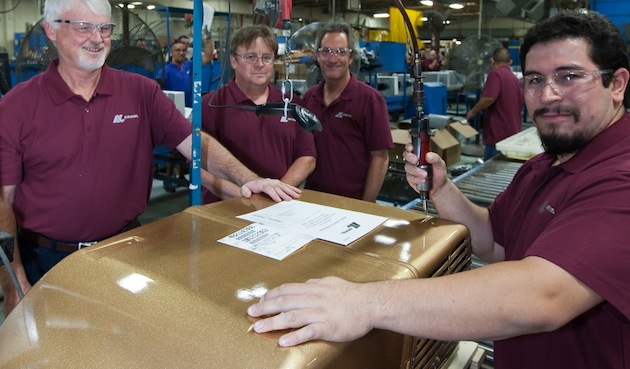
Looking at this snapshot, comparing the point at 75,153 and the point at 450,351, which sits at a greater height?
the point at 75,153

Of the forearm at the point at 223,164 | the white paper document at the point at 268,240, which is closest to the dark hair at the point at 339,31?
the forearm at the point at 223,164

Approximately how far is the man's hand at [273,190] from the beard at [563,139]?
0.63 metres

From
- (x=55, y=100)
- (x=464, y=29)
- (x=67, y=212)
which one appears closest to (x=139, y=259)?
(x=67, y=212)

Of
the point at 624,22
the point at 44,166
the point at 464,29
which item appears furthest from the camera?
the point at 464,29

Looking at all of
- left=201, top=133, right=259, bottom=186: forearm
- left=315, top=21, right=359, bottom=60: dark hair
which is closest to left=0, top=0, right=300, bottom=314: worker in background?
left=201, top=133, right=259, bottom=186: forearm

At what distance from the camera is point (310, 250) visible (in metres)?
0.92

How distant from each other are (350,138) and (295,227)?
152 centimetres

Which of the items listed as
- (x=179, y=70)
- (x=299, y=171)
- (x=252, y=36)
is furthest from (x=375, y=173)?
(x=179, y=70)

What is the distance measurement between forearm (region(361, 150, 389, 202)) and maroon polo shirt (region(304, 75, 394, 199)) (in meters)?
0.03

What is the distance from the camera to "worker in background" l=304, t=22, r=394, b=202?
2.49m

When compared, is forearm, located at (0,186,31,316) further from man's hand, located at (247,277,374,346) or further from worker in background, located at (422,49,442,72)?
worker in background, located at (422,49,442,72)

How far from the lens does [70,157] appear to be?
1.47 metres

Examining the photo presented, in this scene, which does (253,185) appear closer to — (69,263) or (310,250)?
(310,250)

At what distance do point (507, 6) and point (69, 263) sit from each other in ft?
26.0
